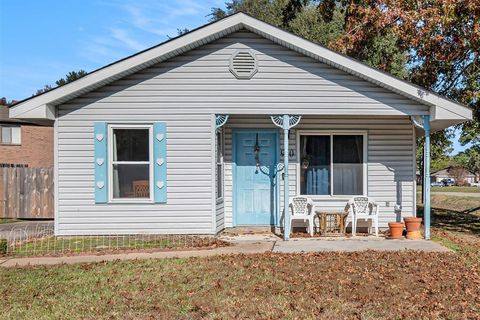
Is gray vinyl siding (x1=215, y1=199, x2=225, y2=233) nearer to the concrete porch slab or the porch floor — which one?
the porch floor

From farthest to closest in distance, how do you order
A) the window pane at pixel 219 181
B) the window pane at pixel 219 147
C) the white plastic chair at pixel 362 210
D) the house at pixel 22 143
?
the house at pixel 22 143 < the window pane at pixel 219 181 < the window pane at pixel 219 147 < the white plastic chair at pixel 362 210

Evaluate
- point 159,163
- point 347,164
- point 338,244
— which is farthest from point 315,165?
point 159,163

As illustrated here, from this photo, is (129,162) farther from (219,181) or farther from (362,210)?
(362,210)

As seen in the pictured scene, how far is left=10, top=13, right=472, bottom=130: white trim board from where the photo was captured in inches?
375

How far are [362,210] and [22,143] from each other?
21.8 metres

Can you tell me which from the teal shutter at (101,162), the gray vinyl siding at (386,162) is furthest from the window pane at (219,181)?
the teal shutter at (101,162)

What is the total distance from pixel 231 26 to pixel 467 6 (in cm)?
573

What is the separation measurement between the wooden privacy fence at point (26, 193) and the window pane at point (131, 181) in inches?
216

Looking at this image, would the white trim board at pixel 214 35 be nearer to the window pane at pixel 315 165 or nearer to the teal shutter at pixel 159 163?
the teal shutter at pixel 159 163

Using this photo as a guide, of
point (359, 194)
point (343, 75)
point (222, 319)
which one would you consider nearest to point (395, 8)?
point (343, 75)

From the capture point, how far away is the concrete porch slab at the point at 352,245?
28.3 ft

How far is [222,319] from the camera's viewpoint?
4.81m

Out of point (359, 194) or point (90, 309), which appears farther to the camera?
point (359, 194)

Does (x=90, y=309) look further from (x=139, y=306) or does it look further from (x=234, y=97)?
(x=234, y=97)
